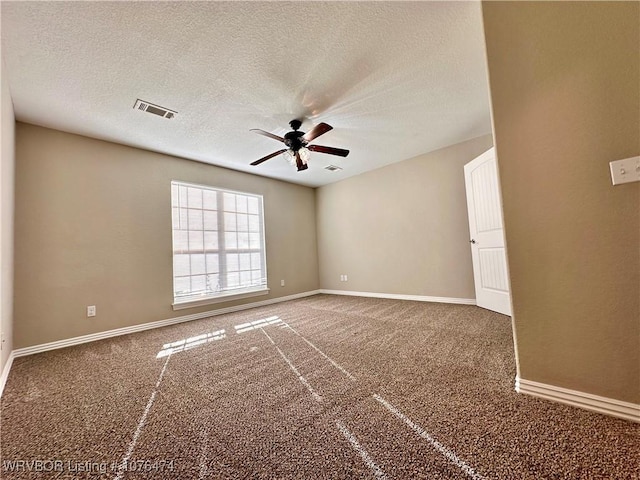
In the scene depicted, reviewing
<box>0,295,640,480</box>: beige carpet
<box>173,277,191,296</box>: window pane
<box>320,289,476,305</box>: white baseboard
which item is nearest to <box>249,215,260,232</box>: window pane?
<box>173,277,191,296</box>: window pane

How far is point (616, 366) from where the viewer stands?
4.06ft

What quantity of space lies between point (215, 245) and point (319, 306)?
2.07 m

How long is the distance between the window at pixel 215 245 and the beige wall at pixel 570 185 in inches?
159

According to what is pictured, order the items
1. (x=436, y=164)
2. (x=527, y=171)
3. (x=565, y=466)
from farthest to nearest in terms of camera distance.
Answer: (x=436, y=164) < (x=527, y=171) < (x=565, y=466)

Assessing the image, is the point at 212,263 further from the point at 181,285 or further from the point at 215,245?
the point at 181,285

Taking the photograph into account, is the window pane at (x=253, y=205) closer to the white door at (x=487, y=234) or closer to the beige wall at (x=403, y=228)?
the beige wall at (x=403, y=228)

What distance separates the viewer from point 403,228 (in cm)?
462

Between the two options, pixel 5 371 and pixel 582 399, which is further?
pixel 5 371

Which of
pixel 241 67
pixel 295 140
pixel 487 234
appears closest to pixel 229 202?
pixel 295 140

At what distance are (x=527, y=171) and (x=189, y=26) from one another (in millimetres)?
2368

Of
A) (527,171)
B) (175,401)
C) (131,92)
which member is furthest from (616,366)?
(131,92)

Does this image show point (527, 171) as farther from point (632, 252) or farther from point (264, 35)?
point (264, 35)

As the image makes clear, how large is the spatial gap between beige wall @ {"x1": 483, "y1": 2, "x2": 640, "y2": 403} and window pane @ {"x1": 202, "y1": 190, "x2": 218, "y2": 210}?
4060 mm

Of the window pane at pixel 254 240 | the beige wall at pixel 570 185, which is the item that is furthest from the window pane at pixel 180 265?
the beige wall at pixel 570 185
